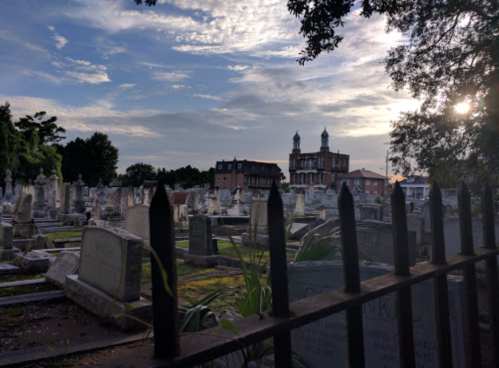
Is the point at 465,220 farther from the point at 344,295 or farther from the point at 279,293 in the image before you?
the point at 279,293

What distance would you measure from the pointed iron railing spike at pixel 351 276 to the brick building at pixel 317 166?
78055 mm

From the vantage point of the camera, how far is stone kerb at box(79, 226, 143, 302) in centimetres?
602

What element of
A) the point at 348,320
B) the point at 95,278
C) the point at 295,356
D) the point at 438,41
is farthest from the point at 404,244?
the point at 438,41

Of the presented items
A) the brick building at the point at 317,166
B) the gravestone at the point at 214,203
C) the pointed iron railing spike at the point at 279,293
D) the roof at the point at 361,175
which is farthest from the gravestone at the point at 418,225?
the roof at the point at 361,175

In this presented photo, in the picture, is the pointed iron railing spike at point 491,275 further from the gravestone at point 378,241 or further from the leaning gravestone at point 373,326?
the gravestone at point 378,241

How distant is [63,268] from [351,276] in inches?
289

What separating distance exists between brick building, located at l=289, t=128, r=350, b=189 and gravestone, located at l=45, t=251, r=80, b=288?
240ft

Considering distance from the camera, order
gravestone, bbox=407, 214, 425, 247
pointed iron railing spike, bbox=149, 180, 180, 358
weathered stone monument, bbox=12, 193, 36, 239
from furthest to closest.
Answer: weathered stone monument, bbox=12, 193, 36, 239
gravestone, bbox=407, 214, 425, 247
pointed iron railing spike, bbox=149, 180, 180, 358

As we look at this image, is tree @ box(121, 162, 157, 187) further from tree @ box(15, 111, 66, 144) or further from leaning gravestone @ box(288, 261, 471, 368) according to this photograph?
leaning gravestone @ box(288, 261, 471, 368)

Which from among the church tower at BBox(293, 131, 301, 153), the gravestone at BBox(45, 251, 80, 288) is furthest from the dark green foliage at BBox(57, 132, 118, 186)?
the gravestone at BBox(45, 251, 80, 288)

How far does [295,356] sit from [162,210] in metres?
2.57

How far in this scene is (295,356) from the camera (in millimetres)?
3346

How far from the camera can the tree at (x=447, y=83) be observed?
857cm

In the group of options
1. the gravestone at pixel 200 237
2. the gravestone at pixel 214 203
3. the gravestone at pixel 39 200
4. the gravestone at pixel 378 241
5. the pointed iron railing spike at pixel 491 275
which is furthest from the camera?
the gravestone at pixel 214 203
